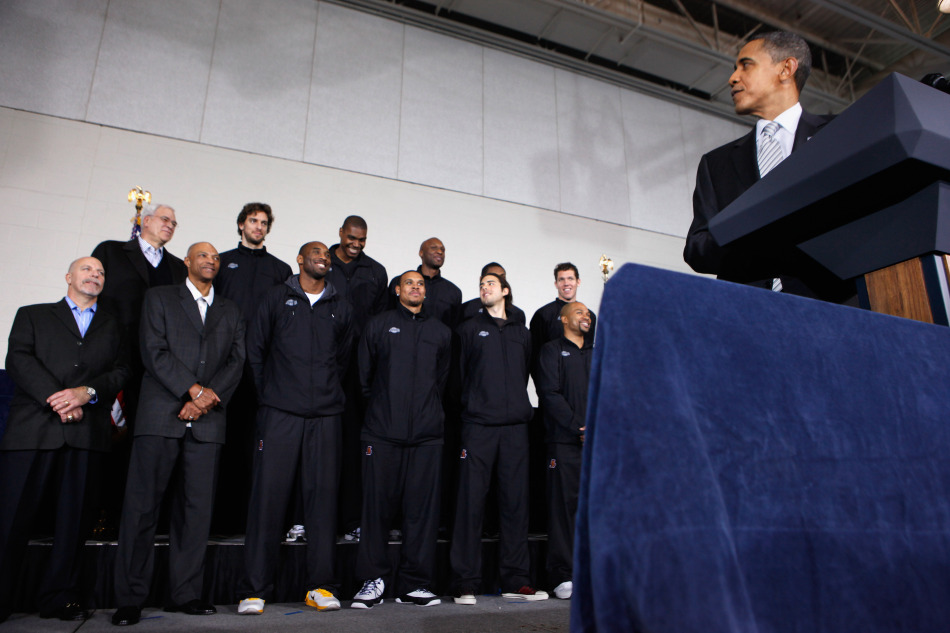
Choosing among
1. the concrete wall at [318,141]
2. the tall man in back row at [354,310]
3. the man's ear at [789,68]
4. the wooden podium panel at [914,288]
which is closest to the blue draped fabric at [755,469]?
the wooden podium panel at [914,288]

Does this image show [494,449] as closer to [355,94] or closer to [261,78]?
[355,94]

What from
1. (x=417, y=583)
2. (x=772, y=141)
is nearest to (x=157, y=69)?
(x=417, y=583)

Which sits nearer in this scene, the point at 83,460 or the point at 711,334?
the point at 711,334

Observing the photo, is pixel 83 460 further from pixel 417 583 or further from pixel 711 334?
pixel 711 334

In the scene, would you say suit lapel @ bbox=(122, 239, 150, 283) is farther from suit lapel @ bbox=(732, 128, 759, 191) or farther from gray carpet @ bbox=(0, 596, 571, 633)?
suit lapel @ bbox=(732, 128, 759, 191)

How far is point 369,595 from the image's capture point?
2.72 meters

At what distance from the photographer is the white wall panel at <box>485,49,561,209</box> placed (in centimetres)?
646

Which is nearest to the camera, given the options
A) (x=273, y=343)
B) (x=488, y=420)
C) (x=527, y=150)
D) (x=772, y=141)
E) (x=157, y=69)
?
(x=772, y=141)

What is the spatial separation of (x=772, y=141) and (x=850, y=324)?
63cm

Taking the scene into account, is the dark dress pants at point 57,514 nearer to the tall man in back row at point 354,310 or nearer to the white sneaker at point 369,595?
the white sneaker at point 369,595

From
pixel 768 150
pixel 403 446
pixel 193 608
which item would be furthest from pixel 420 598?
pixel 768 150

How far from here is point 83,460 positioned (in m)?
2.48

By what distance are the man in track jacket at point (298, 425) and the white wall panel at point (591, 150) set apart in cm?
418

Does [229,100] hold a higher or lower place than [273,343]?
higher
